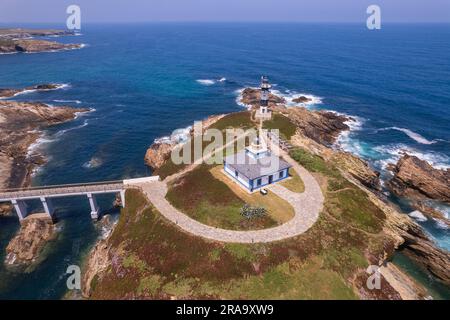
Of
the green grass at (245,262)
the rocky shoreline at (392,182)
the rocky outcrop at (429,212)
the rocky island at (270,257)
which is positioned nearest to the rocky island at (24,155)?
the rocky island at (270,257)

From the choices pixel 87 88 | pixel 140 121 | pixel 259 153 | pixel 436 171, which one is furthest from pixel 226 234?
pixel 87 88

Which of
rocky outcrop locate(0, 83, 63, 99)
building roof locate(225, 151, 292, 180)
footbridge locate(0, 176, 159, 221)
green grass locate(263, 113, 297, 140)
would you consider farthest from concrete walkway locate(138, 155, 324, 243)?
rocky outcrop locate(0, 83, 63, 99)

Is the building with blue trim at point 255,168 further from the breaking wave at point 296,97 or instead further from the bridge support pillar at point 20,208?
the breaking wave at point 296,97

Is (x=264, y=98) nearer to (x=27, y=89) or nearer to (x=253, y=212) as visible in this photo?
(x=253, y=212)

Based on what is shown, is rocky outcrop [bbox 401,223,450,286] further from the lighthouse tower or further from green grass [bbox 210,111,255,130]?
green grass [bbox 210,111,255,130]
